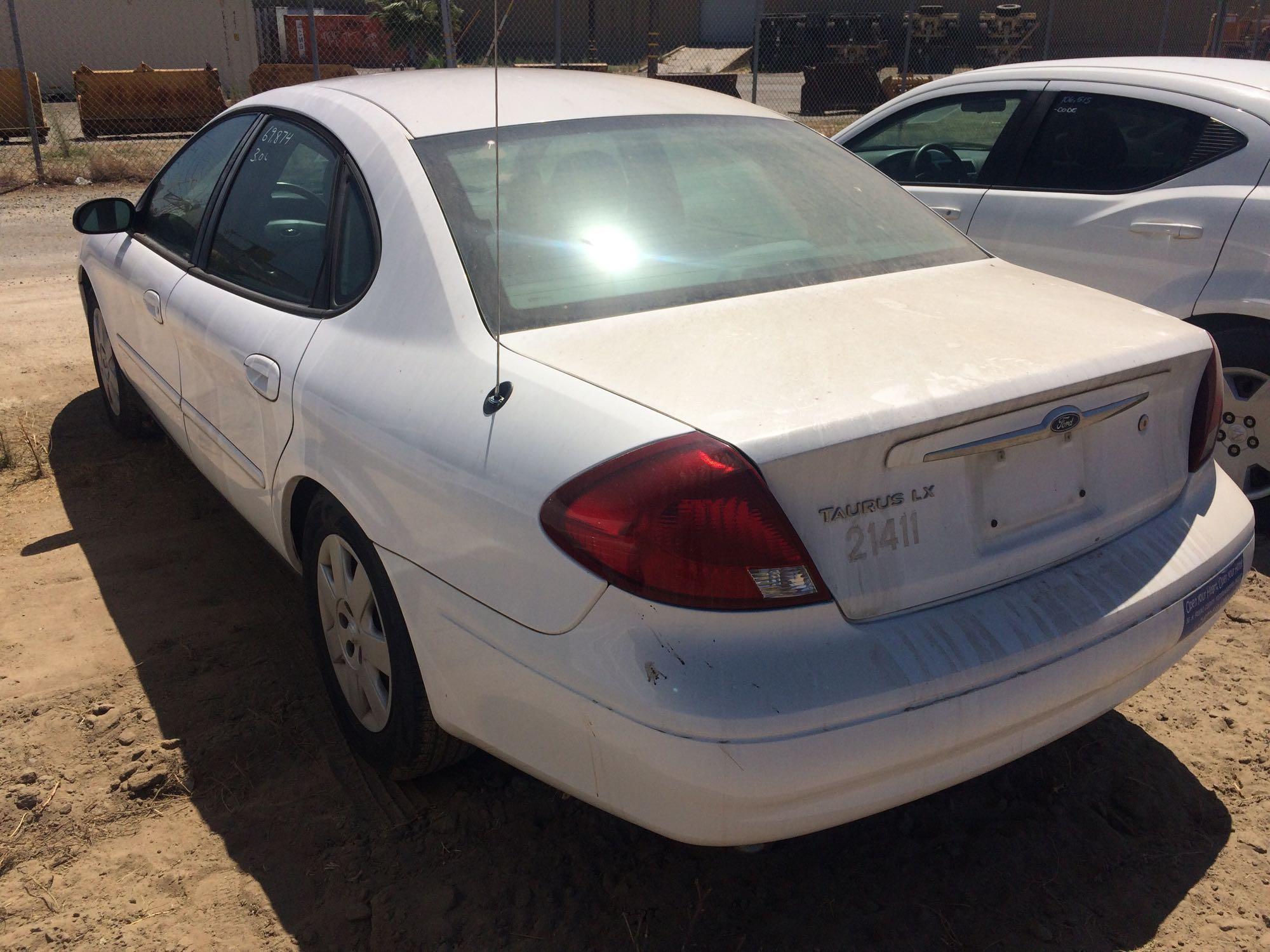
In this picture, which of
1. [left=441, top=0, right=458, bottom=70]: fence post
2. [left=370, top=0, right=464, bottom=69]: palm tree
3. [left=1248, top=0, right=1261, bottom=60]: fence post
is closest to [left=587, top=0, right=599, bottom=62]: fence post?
[left=370, top=0, right=464, bottom=69]: palm tree

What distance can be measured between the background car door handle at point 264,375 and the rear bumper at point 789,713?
0.72 meters

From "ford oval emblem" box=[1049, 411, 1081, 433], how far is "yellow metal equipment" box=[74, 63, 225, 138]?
1858 centimetres

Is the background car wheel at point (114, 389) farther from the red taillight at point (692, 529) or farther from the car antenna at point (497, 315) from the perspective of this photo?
the red taillight at point (692, 529)

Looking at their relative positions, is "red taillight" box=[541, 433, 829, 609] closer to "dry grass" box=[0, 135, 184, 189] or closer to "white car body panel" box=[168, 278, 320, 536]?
"white car body panel" box=[168, 278, 320, 536]

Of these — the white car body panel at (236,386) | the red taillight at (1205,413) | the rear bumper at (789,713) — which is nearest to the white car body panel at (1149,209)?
the red taillight at (1205,413)

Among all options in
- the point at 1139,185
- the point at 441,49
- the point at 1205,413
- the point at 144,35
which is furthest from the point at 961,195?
the point at 144,35

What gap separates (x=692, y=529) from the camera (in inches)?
75.0

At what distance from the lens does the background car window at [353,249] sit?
2.73 meters

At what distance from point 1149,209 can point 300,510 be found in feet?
11.2

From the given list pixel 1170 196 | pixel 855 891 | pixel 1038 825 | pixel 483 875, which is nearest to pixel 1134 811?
pixel 1038 825

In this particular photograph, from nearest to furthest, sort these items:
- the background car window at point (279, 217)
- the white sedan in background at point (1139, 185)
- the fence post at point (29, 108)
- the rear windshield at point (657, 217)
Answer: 1. the rear windshield at point (657, 217)
2. the background car window at point (279, 217)
3. the white sedan in background at point (1139, 185)
4. the fence post at point (29, 108)

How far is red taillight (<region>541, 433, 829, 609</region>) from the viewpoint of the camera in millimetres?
1897

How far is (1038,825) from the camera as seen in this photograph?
2.69m

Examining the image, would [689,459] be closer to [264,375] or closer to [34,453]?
[264,375]
